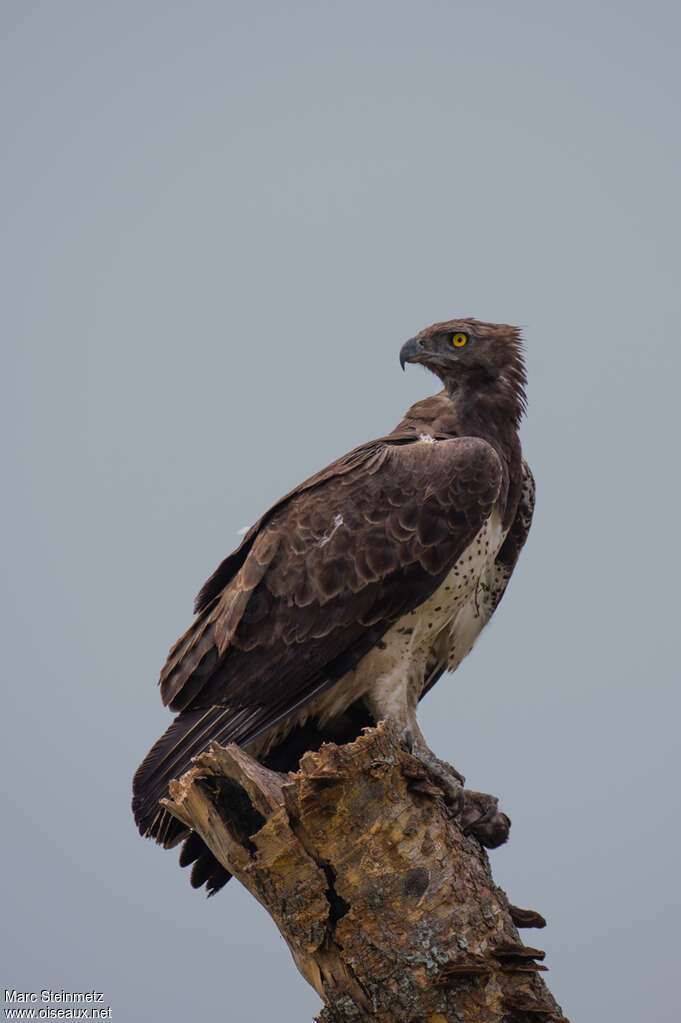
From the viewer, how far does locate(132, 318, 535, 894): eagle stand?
20.3 ft

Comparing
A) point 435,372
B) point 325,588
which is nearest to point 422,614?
point 325,588

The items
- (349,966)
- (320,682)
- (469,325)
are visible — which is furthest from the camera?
(469,325)

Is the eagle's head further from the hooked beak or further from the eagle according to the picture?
the eagle

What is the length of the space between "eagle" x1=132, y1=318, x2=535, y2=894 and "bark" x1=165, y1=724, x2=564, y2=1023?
1.11m

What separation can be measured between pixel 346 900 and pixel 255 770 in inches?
25.8

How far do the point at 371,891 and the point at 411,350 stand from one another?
364 centimetres

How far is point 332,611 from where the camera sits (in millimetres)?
6266

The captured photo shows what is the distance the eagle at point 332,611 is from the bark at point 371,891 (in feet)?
3.64

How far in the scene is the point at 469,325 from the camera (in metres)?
7.14

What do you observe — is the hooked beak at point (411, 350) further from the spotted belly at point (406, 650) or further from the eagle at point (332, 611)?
the spotted belly at point (406, 650)

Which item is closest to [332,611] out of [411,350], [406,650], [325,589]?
[325,589]

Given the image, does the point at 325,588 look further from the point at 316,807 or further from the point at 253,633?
the point at 316,807

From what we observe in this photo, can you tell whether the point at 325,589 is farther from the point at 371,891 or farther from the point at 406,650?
the point at 371,891

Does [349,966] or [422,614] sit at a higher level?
[422,614]
